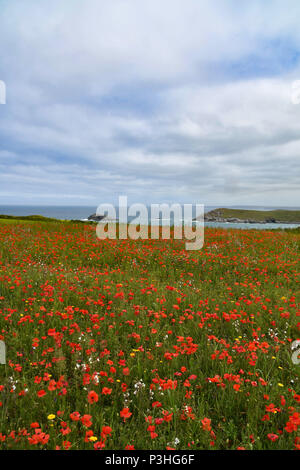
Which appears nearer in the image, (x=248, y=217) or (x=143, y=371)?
(x=143, y=371)

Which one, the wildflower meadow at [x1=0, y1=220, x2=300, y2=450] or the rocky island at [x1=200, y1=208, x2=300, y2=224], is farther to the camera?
the rocky island at [x1=200, y1=208, x2=300, y2=224]

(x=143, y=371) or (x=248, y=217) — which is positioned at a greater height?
(x=248, y=217)

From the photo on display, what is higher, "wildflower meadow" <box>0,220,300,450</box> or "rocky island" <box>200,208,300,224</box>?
"rocky island" <box>200,208,300,224</box>

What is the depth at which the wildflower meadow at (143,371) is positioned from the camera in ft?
8.03

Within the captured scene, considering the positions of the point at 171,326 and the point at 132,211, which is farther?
the point at 132,211

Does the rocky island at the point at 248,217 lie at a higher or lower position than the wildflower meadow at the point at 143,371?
higher

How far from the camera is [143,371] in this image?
338cm

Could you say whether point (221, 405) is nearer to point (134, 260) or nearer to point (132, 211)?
point (134, 260)

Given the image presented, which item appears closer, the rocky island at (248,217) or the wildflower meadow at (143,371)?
the wildflower meadow at (143,371)

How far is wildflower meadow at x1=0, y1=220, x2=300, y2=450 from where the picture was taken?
2447 mm
